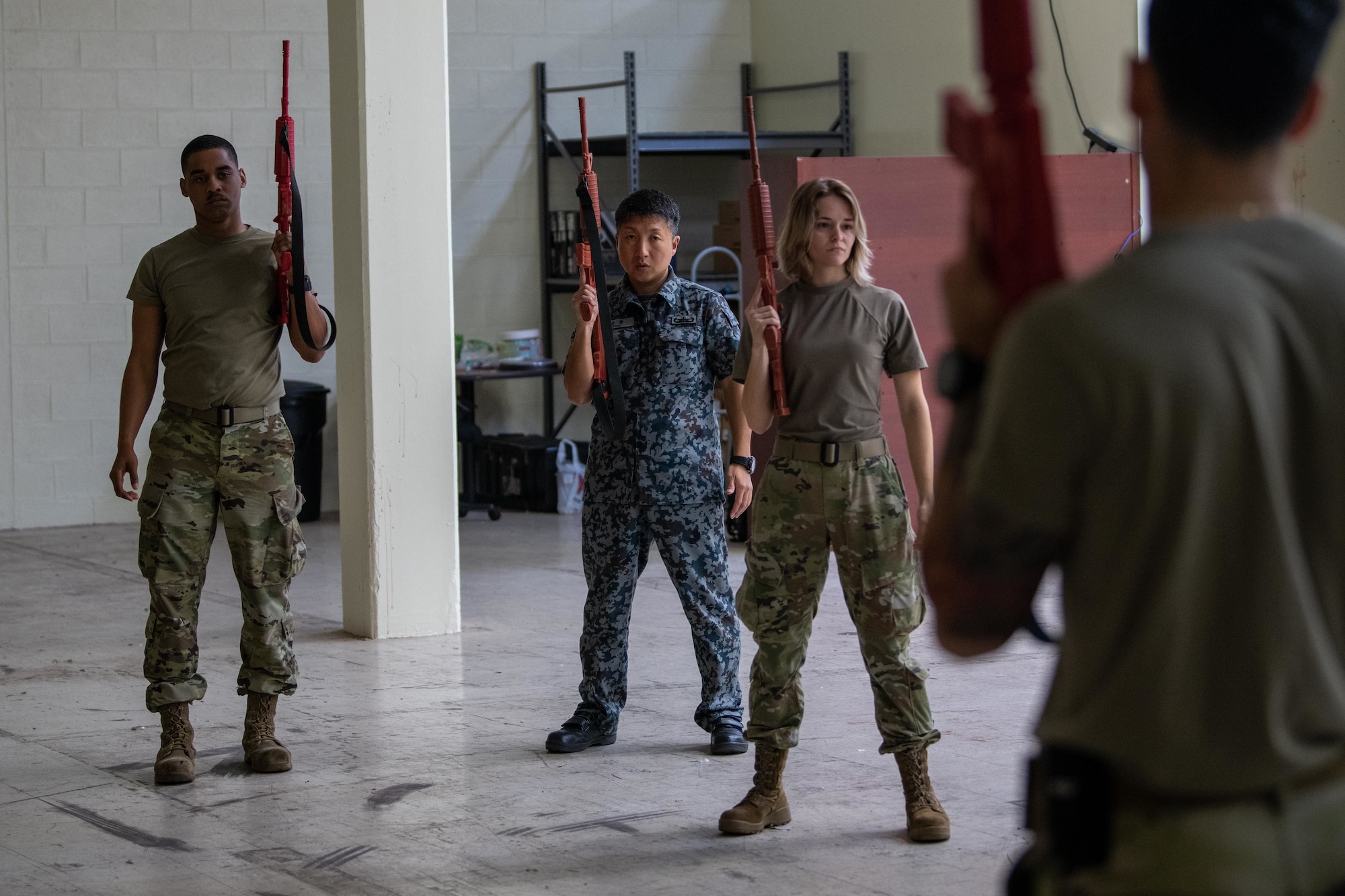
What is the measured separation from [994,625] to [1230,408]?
29 centimetres

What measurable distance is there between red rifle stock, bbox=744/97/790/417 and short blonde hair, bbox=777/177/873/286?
44 millimetres

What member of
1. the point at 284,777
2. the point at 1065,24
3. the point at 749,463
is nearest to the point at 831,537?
the point at 749,463

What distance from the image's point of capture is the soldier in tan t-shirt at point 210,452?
3.94 m

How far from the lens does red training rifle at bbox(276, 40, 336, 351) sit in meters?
3.89

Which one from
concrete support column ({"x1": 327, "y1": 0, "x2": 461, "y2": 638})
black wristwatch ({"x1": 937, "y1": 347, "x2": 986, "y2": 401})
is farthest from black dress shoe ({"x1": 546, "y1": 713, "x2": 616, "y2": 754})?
black wristwatch ({"x1": 937, "y1": 347, "x2": 986, "y2": 401})

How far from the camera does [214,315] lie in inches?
156

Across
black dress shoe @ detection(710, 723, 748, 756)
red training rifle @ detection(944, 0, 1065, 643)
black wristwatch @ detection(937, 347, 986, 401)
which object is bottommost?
black dress shoe @ detection(710, 723, 748, 756)

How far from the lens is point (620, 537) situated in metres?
4.20

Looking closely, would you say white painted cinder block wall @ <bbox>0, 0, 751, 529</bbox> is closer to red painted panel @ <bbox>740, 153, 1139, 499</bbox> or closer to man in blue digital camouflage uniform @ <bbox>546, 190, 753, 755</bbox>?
red painted panel @ <bbox>740, 153, 1139, 499</bbox>

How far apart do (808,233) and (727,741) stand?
150 centimetres

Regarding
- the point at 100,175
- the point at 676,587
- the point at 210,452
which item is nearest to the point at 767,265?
the point at 676,587

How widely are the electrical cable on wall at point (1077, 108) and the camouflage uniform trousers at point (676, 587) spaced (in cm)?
396

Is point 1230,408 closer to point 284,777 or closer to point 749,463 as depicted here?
point 749,463

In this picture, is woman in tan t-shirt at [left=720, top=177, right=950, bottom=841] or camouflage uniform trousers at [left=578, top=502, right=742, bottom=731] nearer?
woman in tan t-shirt at [left=720, top=177, right=950, bottom=841]
